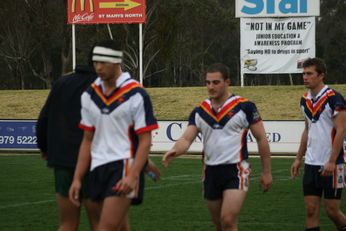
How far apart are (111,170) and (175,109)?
29.2 m

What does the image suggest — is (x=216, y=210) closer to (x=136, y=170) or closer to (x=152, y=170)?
(x=152, y=170)

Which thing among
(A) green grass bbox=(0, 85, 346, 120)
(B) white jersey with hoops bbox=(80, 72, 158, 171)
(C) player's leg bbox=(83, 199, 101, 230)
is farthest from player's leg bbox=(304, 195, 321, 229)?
(A) green grass bbox=(0, 85, 346, 120)

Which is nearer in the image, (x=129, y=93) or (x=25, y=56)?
(x=129, y=93)

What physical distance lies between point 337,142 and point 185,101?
91.3 feet

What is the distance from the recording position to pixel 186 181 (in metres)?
18.9

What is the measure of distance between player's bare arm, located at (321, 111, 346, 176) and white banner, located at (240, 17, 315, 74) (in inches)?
1034

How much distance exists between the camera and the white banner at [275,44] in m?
36.1

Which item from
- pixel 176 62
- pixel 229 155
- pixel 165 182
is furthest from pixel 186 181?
pixel 176 62

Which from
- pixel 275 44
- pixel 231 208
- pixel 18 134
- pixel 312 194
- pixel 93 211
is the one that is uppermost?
pixel 275 44

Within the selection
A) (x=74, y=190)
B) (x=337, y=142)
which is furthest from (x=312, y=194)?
(x=74, y=190)

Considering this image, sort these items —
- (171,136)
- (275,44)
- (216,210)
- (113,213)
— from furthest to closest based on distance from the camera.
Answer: (275,44)
(171,136)
(216,210)
(113,213)

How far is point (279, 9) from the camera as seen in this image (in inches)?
1401

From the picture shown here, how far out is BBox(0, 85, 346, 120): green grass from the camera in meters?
35.2

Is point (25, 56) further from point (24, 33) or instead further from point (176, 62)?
point (176, 62)
